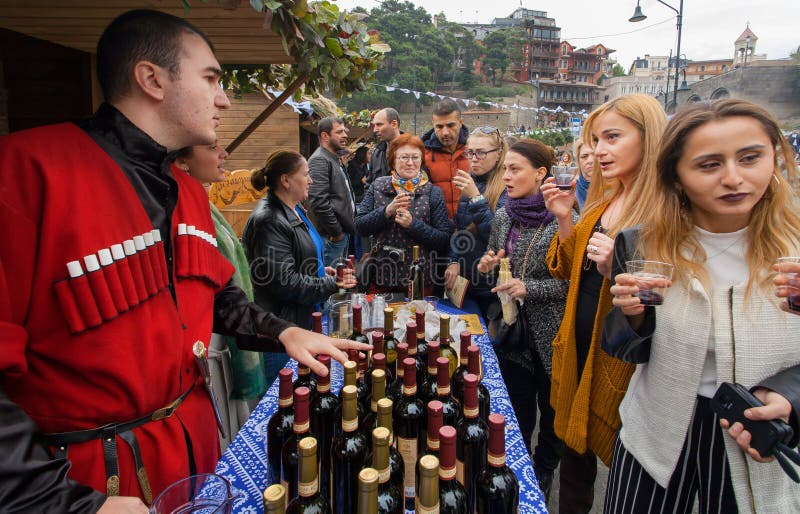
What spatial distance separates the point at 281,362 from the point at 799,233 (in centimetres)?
302

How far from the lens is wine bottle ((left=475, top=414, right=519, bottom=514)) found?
122 centimetres

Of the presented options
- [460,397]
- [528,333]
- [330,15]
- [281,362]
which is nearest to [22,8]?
[330,15]

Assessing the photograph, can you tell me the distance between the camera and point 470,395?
1393 mm

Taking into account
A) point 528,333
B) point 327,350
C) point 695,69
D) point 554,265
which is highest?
point 695,69

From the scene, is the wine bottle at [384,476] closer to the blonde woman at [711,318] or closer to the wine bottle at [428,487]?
the wine bottle at [428,487]

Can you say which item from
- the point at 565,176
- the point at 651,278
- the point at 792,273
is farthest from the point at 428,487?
the point at 565,176

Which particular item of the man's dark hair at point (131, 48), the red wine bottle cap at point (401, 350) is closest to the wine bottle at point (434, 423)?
the red wine bottle cap at point (401, 350)

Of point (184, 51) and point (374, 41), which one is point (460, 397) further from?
→ point (374, 41)

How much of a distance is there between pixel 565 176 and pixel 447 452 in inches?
71.3

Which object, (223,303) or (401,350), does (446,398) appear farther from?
(223,303)

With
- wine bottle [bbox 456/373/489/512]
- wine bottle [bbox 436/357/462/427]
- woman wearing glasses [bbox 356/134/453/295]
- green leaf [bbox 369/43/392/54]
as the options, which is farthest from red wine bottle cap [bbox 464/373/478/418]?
woman wearing glasses [bbox 356/134/453/295]

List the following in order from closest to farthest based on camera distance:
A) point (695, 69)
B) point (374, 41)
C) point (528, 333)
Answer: point (374, 41) < point (528, 333) < point (695, 69)

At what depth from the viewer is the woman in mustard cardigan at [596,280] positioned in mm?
2055

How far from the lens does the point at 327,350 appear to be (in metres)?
1.66
